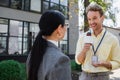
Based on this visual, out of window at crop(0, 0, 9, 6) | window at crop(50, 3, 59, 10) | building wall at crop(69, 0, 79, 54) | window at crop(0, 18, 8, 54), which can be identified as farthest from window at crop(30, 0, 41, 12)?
building wall at crop(69, 0, 79, 54)

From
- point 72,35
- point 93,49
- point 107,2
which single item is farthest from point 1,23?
point 93,49

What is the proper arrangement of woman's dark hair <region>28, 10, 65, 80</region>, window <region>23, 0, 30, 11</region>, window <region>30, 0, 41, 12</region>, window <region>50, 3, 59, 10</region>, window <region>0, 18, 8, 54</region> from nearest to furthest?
woman's dark hair <region>28, 10, 65, 80</region> < window <region>0, 18, 8, 54</region> < window <region>23, 0, 30, 11</region> < window <region>30, 0, 41, 12</region> < window <region>50, 3, 59, 10</region>

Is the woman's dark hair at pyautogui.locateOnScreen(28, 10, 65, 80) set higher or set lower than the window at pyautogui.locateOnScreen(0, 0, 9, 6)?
lower

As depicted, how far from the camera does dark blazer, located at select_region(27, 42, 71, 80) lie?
239cm

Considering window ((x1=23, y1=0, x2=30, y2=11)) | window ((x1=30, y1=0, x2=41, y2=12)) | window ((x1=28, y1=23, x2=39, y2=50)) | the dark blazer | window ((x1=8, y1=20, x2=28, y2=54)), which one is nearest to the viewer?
the dark blazer

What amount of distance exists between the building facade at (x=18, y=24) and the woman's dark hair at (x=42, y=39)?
742 inches

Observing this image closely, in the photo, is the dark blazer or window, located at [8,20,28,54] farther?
window, located at [8,20,28,54]

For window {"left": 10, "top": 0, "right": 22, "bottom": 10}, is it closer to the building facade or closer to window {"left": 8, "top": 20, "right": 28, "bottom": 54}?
the building facade

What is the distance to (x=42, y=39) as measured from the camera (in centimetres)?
259

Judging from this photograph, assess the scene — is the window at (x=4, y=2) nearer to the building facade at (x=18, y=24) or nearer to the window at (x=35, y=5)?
the building facade at (x=18, y=24)

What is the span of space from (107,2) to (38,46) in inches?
626

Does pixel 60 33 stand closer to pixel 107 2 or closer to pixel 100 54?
pixel 100 54

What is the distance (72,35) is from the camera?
2864 centimetres

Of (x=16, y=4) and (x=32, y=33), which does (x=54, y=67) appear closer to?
(x=16, y=4)
